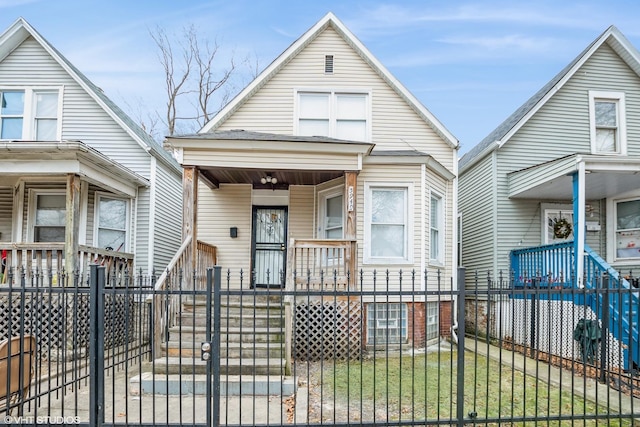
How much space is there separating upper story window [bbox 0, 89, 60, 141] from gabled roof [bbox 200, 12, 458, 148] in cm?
401

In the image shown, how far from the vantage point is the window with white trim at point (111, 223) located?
475 inches

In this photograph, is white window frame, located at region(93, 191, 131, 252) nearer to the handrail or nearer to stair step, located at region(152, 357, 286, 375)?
the handrail

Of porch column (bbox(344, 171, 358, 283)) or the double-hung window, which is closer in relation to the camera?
porch column (bbox(344, 171, 358, 283))

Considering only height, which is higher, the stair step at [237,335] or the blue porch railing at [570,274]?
the blue porch railing at [570,274]

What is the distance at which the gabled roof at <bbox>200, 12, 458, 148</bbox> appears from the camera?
39.8 ft

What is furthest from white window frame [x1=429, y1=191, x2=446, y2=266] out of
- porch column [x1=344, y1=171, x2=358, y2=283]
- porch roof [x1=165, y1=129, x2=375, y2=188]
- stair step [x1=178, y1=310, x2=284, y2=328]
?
stair step [x1=178, y1=310, x2=284, y2=328]

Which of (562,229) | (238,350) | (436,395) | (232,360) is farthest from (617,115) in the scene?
(232,360)

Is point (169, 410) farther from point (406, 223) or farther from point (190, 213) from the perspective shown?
point (406, 223)

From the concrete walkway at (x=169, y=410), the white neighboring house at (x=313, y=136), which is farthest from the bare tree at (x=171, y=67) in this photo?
the concrete walkway at (x=169, y=410)

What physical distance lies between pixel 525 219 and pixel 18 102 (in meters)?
13.6

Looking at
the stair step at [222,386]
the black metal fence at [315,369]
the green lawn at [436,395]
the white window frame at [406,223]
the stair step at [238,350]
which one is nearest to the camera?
the black metal fence at [315,369]

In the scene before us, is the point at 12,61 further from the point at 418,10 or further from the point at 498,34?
the point at 498,34

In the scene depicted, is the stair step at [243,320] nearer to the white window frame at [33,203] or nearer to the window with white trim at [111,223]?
the window with white trim at [111,223]

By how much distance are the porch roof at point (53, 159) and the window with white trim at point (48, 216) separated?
2029mm
